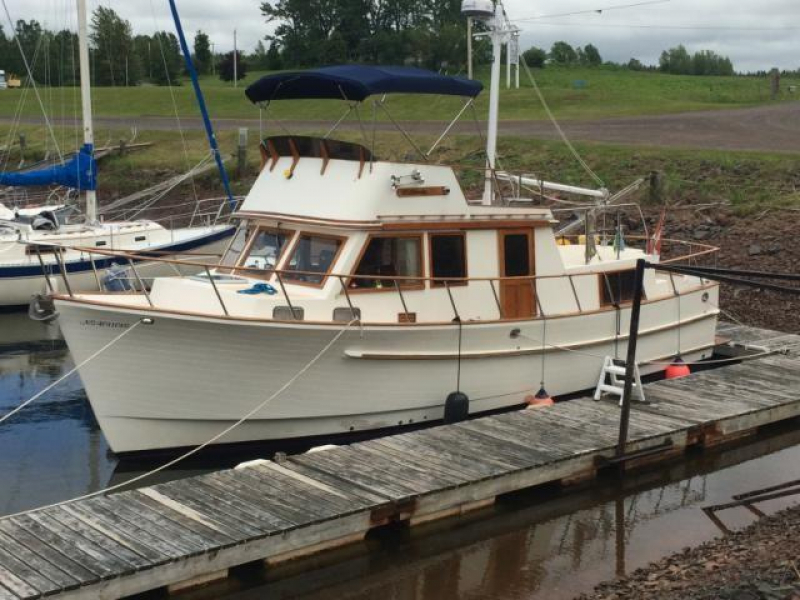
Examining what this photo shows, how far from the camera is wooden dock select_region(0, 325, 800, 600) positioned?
8.87m

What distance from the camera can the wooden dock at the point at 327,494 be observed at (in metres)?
8.87

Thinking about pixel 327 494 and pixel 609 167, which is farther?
pixel 609 167

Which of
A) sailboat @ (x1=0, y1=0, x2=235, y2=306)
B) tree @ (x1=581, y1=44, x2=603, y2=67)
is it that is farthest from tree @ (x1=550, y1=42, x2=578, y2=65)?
sailboat @ (x1=0, y1=0, x2=235, y2=306)

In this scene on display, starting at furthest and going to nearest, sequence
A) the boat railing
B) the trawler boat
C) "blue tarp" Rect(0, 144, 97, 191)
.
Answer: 1. "blue tarp" Rect(0, 144, 97, 191)
2. the boat railing
3. the trawler boat

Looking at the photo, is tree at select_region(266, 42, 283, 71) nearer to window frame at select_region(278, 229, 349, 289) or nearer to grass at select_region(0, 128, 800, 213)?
grass at select_region(0, 128, 800, 213)

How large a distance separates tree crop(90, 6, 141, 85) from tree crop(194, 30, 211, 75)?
14292 millimetres

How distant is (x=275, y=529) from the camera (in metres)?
9.53

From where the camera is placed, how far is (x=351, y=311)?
12.7m

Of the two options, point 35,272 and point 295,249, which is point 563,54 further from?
point 295,249

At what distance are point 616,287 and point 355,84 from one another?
16.3ft

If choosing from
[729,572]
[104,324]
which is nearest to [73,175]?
[104,324]

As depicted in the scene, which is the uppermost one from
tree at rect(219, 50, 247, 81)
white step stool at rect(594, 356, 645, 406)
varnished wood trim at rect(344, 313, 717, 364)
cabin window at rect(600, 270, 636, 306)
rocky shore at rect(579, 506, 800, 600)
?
tree at rect(219, 50, 247, 81)

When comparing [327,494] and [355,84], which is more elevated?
[355,84]

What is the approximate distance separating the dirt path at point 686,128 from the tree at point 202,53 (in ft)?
120
